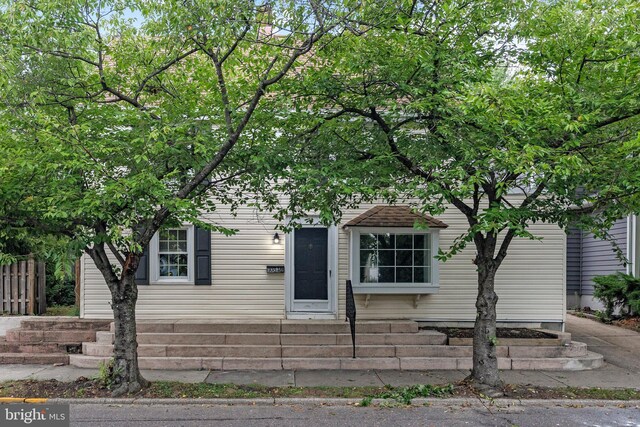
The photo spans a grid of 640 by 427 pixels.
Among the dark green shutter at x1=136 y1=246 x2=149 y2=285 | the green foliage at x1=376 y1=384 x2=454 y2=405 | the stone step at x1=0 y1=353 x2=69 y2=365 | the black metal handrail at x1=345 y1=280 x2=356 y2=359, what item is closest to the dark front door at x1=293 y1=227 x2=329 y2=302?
the black metal handrail at x1=345 y1=280 x2=356 y2=359

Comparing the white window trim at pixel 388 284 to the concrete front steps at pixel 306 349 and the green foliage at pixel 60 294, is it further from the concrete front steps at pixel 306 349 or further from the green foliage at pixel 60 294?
the green foliage at pixel 60 294

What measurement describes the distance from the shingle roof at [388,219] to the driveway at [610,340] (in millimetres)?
3808

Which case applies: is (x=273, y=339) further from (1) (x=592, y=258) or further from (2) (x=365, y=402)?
(1) (x=592, y=258)

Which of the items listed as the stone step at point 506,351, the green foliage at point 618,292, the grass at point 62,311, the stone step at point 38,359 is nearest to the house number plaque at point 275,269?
the stone step at point 506,351

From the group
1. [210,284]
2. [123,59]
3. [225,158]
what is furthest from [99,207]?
[210,284]

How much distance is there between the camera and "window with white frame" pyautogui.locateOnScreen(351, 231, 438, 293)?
32.9 feet

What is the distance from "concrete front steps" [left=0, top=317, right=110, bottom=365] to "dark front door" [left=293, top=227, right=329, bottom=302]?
12.7 feet

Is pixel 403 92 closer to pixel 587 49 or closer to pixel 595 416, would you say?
pixel 587 49

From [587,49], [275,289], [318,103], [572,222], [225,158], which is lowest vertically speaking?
[275,289]

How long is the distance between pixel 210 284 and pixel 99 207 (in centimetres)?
478

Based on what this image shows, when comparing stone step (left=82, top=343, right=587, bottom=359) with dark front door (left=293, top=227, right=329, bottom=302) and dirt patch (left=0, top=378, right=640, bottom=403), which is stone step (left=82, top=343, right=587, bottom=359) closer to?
dirt patch (left=0, top=378, right=640, bottom=403)

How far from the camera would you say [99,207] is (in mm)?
5824

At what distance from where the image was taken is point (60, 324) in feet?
31.0

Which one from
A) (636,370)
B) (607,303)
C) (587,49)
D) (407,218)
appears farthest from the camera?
(607,303)
